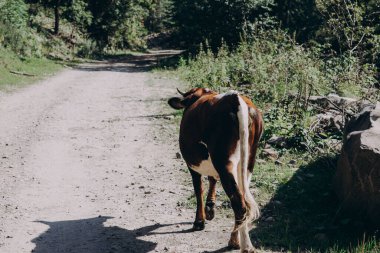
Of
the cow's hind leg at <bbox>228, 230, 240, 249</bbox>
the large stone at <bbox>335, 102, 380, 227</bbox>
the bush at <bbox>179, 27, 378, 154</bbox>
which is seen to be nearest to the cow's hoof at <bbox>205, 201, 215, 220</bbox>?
the cow's hind leg at <bbox>228, 230, 240, 249</bbox>

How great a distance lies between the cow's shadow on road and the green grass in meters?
11.4

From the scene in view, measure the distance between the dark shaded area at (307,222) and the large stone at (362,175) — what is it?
14cm

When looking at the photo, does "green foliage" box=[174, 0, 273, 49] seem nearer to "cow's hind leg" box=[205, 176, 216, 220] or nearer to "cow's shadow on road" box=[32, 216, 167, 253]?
"cow's hind leg" box=[205, 176, 216, 220]

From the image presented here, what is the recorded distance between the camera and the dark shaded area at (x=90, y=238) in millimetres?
4488

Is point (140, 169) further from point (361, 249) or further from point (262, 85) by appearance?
point (262, 85)

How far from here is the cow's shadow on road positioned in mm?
4492

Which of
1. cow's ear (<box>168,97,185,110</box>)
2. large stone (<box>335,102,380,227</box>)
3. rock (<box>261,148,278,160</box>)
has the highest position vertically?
cow's ear (<box>168,97,185,110</box>)

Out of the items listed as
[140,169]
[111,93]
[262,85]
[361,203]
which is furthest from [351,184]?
[111,93]

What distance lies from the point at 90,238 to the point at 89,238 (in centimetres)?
1

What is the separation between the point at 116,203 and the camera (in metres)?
5.82

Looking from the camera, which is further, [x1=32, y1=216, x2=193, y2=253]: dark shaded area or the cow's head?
the cow's head

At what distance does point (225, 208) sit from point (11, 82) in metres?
13.2

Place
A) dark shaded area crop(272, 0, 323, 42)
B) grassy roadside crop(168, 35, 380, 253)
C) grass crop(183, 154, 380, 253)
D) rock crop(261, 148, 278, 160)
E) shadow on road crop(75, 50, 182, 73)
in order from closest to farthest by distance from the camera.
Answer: grass crop(183, 154, 380, 253) → grassy roadside crop(168, 35, 380, 253) → rock crop(261, 148, 278, 160) → shadow on road crop(75, 50, 182, 73) → dark shaded area crop(272, 0, 323, 42)

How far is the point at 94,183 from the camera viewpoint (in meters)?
6.55
